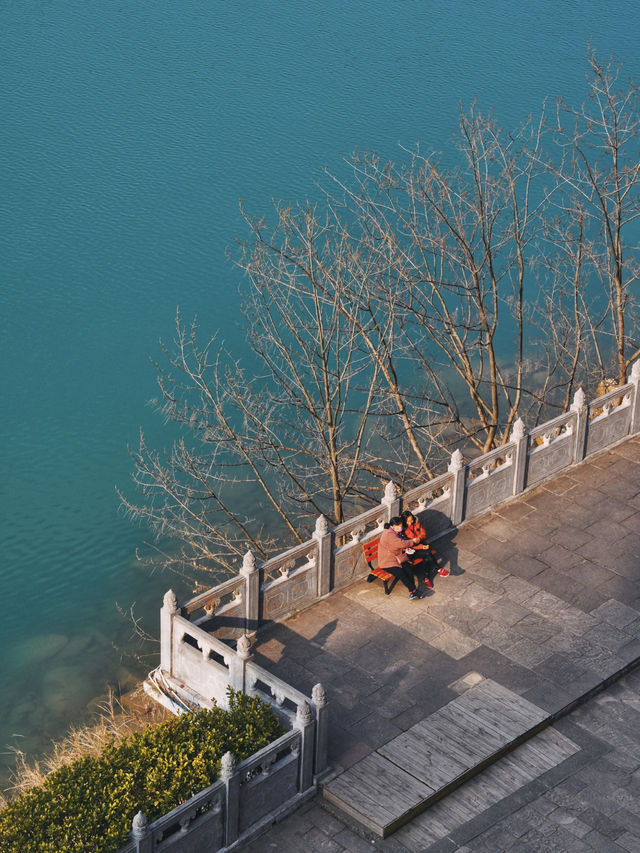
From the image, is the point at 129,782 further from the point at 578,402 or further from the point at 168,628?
the point at 578,402

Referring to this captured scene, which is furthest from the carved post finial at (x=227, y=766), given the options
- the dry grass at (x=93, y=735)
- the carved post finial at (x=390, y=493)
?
the carved post finial at (x=390, y=493)

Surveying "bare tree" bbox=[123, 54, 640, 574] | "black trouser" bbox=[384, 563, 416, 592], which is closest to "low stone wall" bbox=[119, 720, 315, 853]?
"black trouser" bbox=[384, 563, 416, 592]

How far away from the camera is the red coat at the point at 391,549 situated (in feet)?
62.1

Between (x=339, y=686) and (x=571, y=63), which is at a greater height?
(x=571, y=63)

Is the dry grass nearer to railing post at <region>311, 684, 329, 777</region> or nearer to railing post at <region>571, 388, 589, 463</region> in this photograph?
railing post at <region>311, 684, 329, 777</region>

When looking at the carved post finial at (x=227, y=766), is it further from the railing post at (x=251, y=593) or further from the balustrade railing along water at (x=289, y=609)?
the railing post at (x=251, y=593)

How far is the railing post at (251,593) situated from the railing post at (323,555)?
1106 mm

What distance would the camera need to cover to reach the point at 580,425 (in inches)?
878

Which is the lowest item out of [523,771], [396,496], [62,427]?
[62,427]

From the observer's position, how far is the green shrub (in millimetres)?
13641

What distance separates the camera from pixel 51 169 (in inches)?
1667

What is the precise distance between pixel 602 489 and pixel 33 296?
817 inches

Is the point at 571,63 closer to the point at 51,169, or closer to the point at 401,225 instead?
the point at 401,225

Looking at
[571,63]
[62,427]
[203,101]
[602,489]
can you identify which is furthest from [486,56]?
[602,489]
